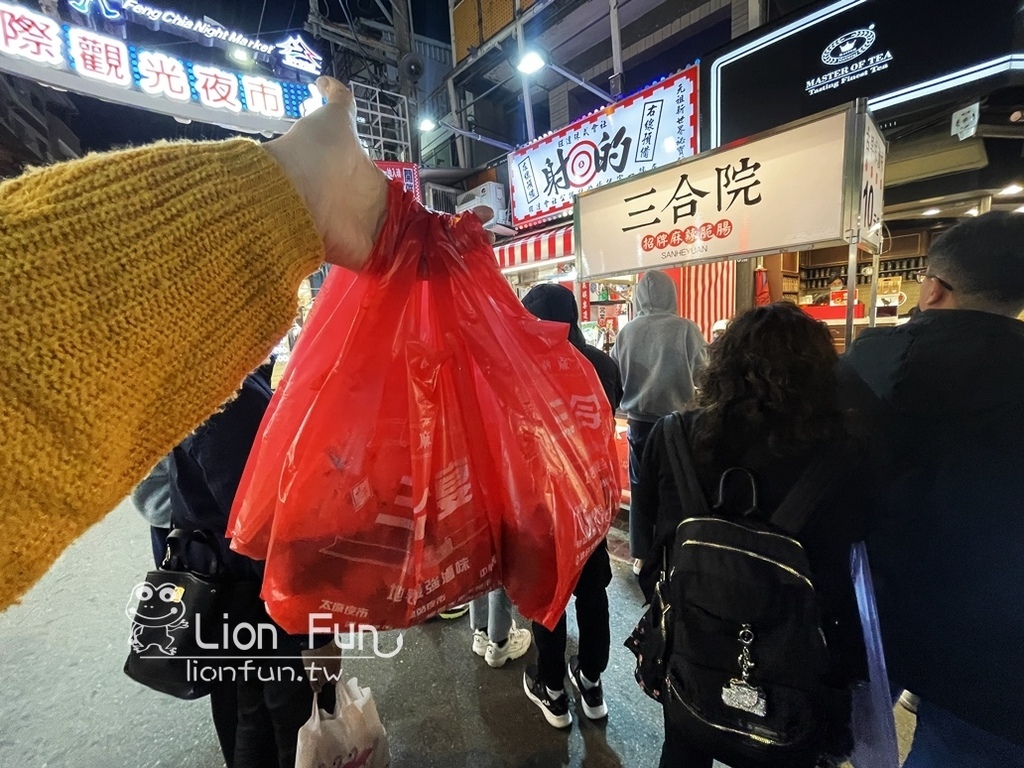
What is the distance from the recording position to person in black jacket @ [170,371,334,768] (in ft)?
3.85

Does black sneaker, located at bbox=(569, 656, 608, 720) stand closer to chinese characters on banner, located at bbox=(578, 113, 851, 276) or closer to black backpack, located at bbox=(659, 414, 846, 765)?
black backpack, located at bbox=(659, 414, 846, 765)

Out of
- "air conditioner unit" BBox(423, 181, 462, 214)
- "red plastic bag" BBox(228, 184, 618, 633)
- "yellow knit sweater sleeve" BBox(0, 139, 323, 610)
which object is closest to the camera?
"yellow knit sweater sleeve" BBox(0, 139, 323, 610)

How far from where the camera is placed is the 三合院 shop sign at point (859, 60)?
2.91m

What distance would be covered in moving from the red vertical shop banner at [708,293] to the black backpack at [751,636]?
13.4ft

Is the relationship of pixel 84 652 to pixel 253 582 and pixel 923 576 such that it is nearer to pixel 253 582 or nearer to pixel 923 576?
pixel 253 582

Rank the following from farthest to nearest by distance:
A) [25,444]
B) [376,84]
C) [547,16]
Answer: [376,84] < [547,16] < [25,444]

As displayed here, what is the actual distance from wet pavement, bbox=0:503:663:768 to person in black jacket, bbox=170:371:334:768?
57 centimetres

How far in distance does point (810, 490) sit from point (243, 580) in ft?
5.01

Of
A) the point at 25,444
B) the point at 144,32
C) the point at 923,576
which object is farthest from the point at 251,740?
the point at 144,32

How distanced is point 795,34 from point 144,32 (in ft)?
28.7

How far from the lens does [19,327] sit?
29 centimetres

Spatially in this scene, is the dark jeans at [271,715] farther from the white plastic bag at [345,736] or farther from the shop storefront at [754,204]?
the shop storefront at [754,204]

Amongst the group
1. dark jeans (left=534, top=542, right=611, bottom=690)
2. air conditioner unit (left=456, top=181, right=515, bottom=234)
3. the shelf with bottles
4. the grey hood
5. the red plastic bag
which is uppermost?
air conditioner unit (left=456, top=181, right=515, bottom=234)

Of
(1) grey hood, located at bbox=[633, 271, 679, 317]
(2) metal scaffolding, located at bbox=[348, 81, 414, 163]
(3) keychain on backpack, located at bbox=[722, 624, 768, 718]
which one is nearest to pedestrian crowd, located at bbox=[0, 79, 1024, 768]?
(3) keychain on backpack, located at bbox=[722, 624, 768, 718]
